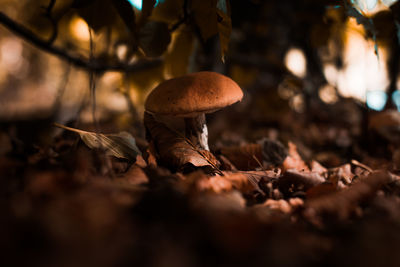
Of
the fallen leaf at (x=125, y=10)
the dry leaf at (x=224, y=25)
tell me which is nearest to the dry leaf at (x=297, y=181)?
the dry leaf at (x=224, y=25)

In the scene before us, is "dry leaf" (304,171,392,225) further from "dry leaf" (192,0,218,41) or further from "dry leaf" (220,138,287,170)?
"dry leaf" (192,0,218,41)

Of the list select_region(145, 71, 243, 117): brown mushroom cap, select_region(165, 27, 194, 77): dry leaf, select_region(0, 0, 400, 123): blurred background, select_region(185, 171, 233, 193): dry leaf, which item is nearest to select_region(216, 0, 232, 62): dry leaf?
select_region(0, 0, 400, 123): blurred background

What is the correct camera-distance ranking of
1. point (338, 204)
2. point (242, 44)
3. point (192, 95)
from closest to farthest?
point (338, 204) → point (192, 95) → point (242, 44)

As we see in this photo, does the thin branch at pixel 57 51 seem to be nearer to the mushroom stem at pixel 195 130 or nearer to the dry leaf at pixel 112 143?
the dry leaf at pixel 112 143

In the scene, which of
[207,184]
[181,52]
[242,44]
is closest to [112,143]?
[207,184]

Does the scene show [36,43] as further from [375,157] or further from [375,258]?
[375,157]

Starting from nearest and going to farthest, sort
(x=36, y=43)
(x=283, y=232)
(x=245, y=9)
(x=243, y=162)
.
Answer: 1. (x=283, y=232)
2. (x=243, y=162)
3. (x=36, y=43)
4. (x=245, y=9)

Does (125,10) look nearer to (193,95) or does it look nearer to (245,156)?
(193,95)

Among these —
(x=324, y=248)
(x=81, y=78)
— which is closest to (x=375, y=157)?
(x=324, y=248)
